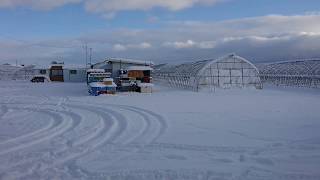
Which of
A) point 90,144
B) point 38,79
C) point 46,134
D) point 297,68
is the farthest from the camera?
point 38,79

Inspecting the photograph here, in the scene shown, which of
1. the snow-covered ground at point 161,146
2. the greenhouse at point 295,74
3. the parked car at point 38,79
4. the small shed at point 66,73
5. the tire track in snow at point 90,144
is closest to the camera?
the snow-covered ground at point 161,146

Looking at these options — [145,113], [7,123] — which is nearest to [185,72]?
[145,113]

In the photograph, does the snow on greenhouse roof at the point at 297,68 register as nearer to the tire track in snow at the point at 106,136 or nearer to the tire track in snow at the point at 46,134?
the tire track in snow at the point at 106,136

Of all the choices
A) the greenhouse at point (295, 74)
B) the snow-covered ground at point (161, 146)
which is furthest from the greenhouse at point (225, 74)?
the snow-covered ground at point (161, 146)

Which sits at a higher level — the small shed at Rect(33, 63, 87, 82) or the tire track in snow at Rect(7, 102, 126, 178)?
the small shed at Rect(33, 63, 87, 82)

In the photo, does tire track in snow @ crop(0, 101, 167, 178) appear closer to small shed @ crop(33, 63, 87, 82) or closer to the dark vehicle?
the dark vehicle

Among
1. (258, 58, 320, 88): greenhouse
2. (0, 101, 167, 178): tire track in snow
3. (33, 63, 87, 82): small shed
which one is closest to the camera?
(0, 101, 167, 178): tire track in snow

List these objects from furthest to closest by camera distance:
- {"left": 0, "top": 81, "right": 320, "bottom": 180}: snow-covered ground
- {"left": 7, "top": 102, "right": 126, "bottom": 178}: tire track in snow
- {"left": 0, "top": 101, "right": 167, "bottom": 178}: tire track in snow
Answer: {"left": 0, "top": 101, "right": 167, "bottom": 178}: tire track in snow, {"left": 7, "top": 102, "right": 126, "bottom": 178}: tire track in snow, {"left": 0, "top": 81, "right": 320, "bottom": 180}: snow-covered ground

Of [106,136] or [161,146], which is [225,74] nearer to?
[106,136]

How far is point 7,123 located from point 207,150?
20.3 ft

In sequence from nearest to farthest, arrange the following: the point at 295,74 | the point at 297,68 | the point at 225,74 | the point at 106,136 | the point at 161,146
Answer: the point at 161,146, the point at 106,136, the point at 225,74, the point at 295,74, the point at 297,68

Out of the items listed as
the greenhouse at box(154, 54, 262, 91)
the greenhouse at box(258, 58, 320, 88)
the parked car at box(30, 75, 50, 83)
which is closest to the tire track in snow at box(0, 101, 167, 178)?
the greenhouse at box(154, 54, 262, 91)

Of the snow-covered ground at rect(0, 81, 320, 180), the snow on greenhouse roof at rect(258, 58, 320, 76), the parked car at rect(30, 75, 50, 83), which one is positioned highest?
the snow on greenhouse roof at rect(258, 58, 320, 76)

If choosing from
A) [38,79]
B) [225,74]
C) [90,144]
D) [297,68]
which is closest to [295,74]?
[297,68]
